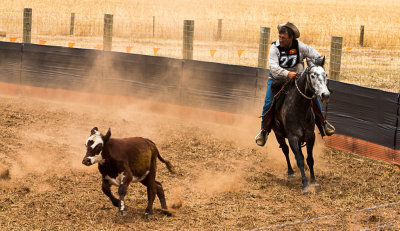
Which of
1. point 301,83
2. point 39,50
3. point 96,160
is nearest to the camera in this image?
point 96,160

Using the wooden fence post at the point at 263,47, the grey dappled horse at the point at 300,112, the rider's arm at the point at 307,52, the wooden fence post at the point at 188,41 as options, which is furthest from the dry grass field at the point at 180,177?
the rider's arm at the point at 307,52

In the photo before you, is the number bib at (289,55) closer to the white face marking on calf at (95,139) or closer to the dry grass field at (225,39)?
the dry grass field at (225,39)

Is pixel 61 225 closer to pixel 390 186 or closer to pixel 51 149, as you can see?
pixel 51 149

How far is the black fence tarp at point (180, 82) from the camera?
11.3 metres

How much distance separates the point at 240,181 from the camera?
31.7 ft

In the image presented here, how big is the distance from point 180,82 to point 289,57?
5.26m

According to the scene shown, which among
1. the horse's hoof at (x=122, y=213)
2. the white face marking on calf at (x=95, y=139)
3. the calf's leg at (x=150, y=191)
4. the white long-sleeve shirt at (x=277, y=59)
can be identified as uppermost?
the white long-sleeve shirt at (x=277, y=59)

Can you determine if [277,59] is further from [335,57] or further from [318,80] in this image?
[335,57]

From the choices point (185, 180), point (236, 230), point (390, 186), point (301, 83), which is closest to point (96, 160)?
point (236, 230)

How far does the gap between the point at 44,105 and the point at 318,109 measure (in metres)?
7.58

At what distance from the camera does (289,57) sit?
9.84 meters

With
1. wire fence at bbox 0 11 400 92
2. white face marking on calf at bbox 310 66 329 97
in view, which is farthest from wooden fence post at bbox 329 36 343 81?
white face marking on calf at bbox 310 66 329 97

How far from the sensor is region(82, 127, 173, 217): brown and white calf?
7.23 metres

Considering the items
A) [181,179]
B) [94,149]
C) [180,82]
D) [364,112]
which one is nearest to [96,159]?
[94,149]
